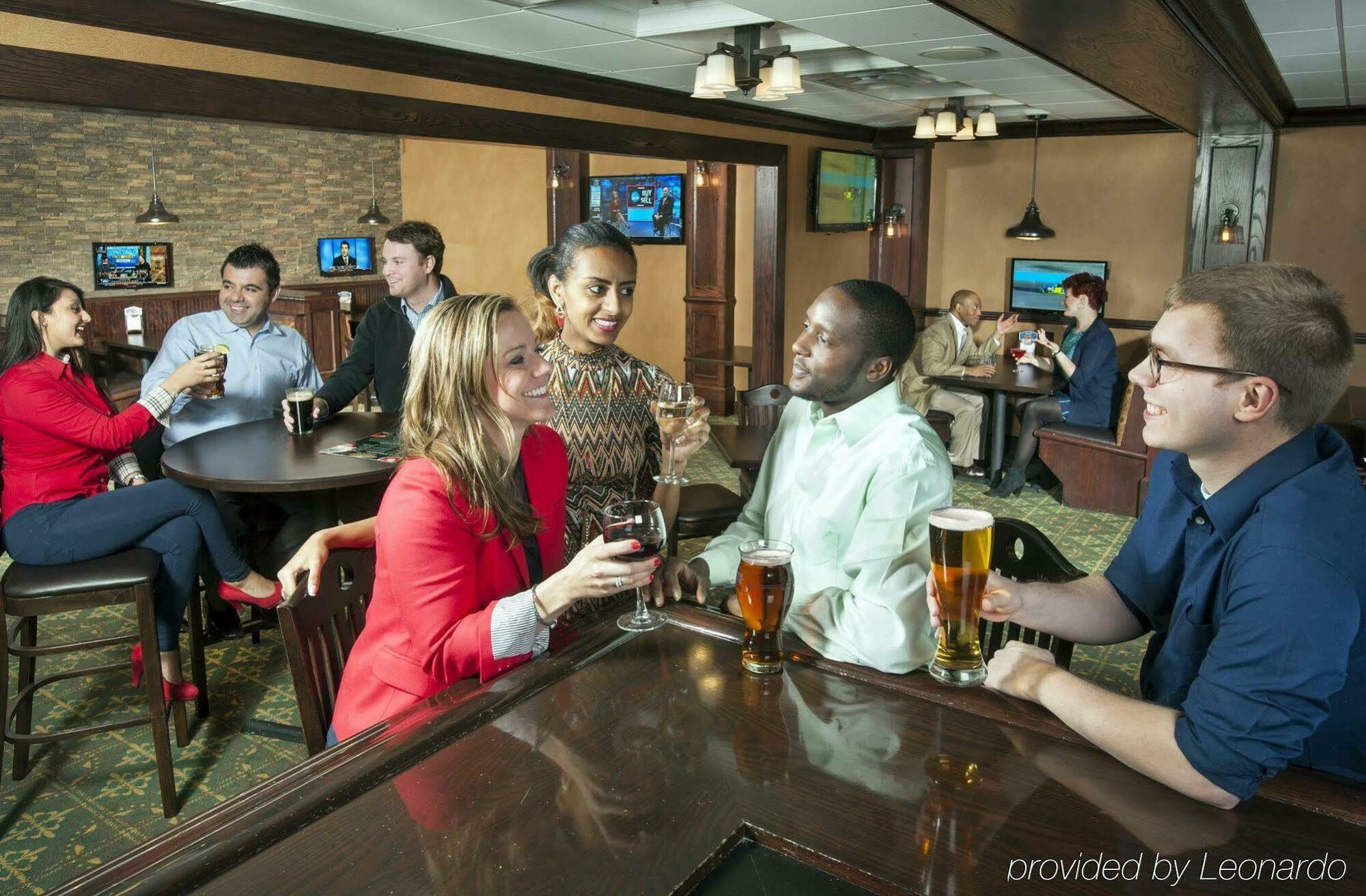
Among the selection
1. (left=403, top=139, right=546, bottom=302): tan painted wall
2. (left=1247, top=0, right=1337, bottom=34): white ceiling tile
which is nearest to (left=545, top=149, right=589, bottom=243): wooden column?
(left=403, top=139, right=546, bottom=302): tan painted wall

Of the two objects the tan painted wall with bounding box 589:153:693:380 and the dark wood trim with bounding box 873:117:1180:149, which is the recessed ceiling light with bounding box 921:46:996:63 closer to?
the dark wood trim with bounding box 873:117:1180:149

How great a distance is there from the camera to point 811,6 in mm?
3889

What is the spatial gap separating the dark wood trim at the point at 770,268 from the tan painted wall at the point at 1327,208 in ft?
12.8

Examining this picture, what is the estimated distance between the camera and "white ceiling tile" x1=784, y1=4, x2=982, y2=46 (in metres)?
4.11

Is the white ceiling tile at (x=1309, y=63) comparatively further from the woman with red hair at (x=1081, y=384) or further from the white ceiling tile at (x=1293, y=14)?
the woman with red hair at (x=1081, y=384)

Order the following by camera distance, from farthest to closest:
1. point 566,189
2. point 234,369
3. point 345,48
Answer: point 566,189 → point 345,48 → point 234,369

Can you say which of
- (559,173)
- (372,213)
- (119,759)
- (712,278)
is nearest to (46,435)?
(119,759)

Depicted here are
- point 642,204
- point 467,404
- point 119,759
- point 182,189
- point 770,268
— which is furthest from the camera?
point 182,189

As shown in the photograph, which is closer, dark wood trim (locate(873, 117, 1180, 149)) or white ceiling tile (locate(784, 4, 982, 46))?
white ceiling tile (locate(784, 4, 982, 46))

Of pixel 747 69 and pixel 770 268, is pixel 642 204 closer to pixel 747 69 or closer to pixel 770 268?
pixel 770 268

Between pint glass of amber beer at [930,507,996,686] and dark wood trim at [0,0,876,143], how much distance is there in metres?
3.75

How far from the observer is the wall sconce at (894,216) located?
916 cm

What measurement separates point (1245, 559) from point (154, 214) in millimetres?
10181

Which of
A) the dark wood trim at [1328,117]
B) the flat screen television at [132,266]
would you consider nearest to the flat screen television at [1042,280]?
the dark wood trim at [1328,117]
